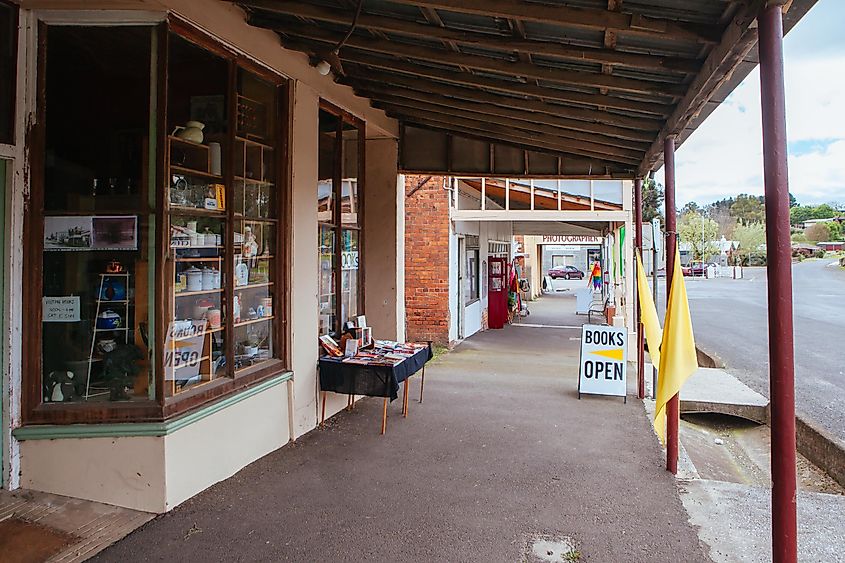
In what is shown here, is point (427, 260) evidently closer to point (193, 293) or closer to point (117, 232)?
point (193, 293)

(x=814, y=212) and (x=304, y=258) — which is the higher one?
(x=814, y=212)

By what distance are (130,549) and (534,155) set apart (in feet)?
21.0

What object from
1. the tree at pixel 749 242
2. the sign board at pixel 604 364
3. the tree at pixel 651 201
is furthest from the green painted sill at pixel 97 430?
the tree at pixel 749 242

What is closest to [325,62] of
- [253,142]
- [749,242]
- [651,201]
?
[253,142]

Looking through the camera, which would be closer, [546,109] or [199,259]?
[199,259]

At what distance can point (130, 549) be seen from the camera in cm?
338

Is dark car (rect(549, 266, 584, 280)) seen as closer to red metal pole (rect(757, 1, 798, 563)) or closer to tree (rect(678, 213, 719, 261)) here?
tree (rect(678, 213, 719, 261))

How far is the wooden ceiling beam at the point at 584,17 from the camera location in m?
3.20

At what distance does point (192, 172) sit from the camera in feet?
14.6

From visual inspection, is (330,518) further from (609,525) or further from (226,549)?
(609,525)

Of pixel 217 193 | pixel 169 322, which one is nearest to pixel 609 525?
pixel 169 322

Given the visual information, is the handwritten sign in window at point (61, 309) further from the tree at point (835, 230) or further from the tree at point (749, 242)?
the tree at point (835, 230)

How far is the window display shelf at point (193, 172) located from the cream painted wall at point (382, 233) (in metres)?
3.21

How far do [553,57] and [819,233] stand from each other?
100893mm
